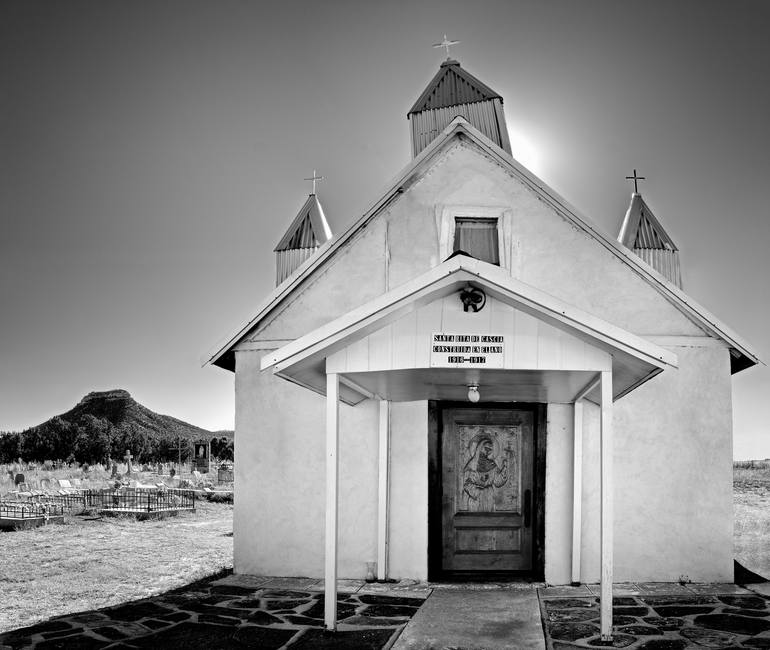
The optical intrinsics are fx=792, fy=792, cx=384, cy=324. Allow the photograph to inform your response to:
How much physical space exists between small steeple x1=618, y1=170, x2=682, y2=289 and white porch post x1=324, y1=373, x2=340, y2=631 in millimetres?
7641

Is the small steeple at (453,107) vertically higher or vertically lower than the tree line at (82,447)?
higher

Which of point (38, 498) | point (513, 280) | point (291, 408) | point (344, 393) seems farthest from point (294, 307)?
point (38, 498)

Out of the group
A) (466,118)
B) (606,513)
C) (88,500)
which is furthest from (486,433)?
(88,500)

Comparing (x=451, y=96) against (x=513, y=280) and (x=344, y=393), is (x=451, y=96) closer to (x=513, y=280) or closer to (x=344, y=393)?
(x=344, y=393)

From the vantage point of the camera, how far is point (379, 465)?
1127 cm

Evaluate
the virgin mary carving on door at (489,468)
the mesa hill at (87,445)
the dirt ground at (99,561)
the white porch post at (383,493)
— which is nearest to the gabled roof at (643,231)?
the virgin mary carving on door at (489,468)

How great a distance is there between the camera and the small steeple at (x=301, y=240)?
14.7 meters

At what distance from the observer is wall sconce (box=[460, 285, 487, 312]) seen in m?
7.83

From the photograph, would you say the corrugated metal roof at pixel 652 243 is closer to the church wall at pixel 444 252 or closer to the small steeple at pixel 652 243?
the small steeple at pixel 652 243

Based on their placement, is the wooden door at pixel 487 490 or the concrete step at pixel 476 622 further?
the wooden door at pixel 487 490

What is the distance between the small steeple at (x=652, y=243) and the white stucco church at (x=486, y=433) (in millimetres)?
2294

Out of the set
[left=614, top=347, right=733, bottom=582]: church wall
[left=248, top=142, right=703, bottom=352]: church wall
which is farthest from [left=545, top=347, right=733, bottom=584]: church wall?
[left=248, top=142, right=703, bottom=352]: church wall

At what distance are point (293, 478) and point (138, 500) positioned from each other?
54.3 ft

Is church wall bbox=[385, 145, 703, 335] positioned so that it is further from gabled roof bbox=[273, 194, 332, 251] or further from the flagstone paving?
the flagstone paving
